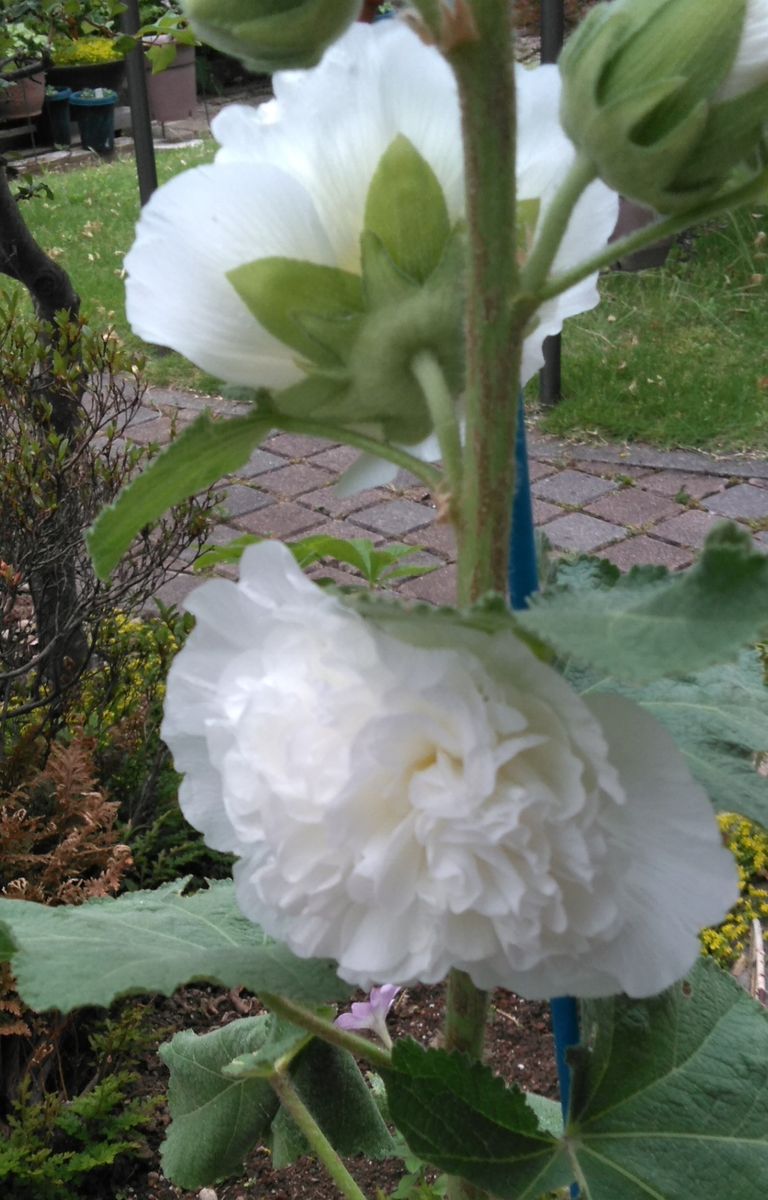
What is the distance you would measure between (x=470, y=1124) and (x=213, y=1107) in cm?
35

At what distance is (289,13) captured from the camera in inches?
16.7

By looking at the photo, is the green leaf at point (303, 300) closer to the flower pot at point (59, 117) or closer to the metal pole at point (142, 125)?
the metal pole at point (142, 125)

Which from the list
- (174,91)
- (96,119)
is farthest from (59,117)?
(174,91)

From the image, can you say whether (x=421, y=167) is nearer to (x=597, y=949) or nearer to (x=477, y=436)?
(x=477, y=436)

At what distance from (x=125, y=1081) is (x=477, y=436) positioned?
1.38 metres

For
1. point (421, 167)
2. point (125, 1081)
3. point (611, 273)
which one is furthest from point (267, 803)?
point (611, 273)

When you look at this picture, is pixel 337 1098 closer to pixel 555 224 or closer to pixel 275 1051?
pixel 275 1051

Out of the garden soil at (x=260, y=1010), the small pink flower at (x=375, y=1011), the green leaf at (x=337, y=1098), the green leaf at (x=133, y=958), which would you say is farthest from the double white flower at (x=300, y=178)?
the garden soil at (x=260, y=1010)

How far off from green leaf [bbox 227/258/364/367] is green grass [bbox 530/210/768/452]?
3026 mm

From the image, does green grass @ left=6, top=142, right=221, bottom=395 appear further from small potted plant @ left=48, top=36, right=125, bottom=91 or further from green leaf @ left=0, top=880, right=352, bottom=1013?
green leaf @ left=0, top=880, right=352, bottom=1013

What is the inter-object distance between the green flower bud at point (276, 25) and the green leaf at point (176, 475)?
0.13 metres

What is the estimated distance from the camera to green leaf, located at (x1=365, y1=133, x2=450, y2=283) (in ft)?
1.51

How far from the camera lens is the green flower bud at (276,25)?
42cm

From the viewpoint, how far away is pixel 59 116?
22.8 feet
